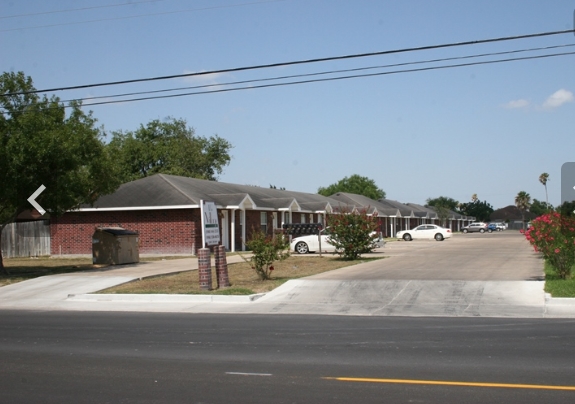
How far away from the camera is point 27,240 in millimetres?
40938

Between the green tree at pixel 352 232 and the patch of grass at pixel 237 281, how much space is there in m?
1.00

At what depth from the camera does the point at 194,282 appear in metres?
21.6

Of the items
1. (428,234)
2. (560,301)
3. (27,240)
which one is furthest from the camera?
(428,234)

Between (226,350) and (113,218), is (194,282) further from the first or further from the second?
(113,218)

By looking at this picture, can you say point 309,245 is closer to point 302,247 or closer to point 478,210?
point 302,247

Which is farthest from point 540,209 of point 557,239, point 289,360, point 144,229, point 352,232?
point 289,360

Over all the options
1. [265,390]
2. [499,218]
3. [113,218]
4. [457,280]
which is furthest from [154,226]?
[499,218]

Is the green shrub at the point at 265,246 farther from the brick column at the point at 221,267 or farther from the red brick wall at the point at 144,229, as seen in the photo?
the red brick wall at the point at 144,229

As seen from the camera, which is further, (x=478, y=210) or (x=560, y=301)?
(x=478, y=210)

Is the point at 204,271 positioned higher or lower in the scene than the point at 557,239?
lower

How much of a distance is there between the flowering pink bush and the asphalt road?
5526 mm

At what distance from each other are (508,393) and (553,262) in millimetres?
13024

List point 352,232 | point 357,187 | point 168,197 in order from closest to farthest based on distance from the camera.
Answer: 1. point 352,232
2. point 168,197
3. point 357,187

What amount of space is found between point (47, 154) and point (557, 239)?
52.9 feet
